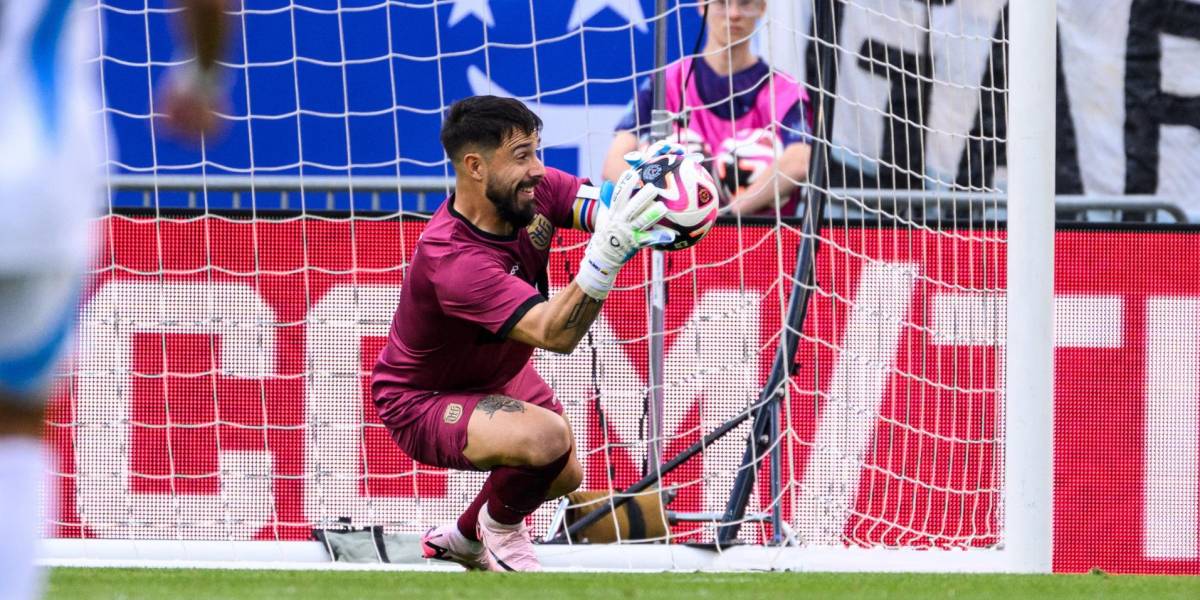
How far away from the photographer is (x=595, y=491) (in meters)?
6.32

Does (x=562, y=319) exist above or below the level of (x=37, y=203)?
below

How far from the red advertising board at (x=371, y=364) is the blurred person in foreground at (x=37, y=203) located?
14.4 feet

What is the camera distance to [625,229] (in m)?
4.43

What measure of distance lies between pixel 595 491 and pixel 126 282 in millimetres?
1885

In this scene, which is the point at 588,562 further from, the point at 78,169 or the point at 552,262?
the point at 78,169

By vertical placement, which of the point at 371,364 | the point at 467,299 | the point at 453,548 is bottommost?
the point at 453,548

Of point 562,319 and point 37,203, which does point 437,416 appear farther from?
point 37,203

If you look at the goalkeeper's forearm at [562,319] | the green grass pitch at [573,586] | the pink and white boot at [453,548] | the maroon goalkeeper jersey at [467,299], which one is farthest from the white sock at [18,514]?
the pink and white boot at [453,548]

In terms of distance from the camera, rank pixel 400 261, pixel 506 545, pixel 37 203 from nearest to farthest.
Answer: pixel 37 203 → pixel 506 545 → pixel 400 261

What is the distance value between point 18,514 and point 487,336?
3.24 m

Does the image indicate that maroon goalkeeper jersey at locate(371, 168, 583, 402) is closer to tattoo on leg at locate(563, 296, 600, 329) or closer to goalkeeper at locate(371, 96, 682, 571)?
goalkeeper at locate(371, 96, 682, 571)

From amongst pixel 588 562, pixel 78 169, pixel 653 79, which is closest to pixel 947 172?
pixel 653 79

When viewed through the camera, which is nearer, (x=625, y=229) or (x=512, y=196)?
(x=625, y=229)

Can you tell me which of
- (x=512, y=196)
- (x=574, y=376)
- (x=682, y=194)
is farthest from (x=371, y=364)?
(x=682, y=194)
